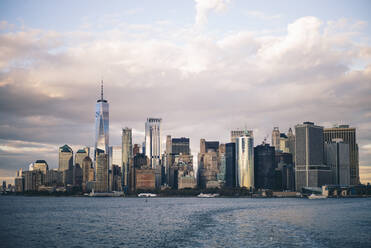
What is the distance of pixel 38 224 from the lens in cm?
12788

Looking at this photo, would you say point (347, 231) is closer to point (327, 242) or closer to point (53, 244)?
point (327, 242)

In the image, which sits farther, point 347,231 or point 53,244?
point 347,231

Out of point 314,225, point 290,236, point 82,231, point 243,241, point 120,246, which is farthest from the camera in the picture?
point 314,225

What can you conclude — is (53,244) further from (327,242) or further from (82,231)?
(327,242)

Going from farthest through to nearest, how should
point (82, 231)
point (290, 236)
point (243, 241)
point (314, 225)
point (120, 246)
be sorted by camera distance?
1. point (314, 225)
2. point (82, 231)
3. point (290, 236)
4. point (243, 241)
5. point (120, 246)

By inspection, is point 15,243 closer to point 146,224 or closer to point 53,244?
point 53,244

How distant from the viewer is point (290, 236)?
9825 centimetres

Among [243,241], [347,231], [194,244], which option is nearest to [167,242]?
[194,244]

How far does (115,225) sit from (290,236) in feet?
158

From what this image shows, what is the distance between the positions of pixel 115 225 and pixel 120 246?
39.8 metres

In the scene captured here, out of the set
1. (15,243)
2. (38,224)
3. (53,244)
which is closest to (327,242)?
(53,244)

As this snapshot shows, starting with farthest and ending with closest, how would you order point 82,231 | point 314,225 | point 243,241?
point 314,225
point 82,231
point 243,241

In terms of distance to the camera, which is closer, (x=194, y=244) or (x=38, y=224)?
(x=194, y=244)

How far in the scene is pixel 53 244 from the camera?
88438 millimetres
